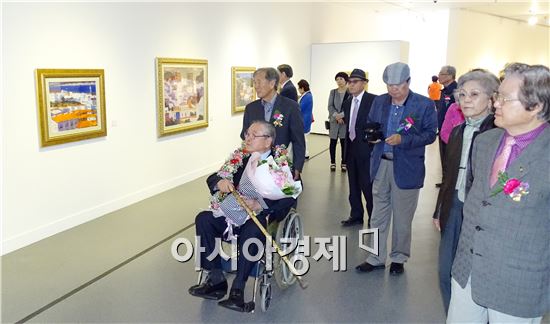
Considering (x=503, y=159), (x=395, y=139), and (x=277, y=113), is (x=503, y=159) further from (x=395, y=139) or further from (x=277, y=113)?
(x=277, y=113)

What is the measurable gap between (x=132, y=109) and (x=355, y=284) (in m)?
3.55

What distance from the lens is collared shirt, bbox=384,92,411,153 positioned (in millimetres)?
3523

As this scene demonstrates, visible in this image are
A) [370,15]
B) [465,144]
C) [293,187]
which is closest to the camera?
[465,144]

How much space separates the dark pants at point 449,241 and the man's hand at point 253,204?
47.9 inches

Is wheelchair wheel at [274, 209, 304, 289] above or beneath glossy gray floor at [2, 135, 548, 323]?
above

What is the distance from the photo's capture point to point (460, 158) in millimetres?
2521

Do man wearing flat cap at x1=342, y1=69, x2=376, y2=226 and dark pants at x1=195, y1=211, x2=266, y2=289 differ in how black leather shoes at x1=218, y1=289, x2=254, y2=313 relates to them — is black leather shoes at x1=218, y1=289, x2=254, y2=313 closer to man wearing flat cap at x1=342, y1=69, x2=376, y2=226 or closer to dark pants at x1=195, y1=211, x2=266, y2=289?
dark pants at x1=195, y1=211, x2=266, y2=289

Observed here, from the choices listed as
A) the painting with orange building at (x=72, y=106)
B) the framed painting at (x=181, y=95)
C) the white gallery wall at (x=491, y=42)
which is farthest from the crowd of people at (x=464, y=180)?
the white gallery wall at (x=491, y=42)

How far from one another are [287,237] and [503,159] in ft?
5.93

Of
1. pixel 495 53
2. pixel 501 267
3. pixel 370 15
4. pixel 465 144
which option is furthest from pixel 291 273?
pixel 495 53

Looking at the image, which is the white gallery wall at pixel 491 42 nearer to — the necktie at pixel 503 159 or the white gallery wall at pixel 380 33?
the white gallery wall at pixel 380 33

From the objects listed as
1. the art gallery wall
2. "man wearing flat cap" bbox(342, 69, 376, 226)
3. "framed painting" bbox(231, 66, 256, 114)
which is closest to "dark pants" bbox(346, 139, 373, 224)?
"man wearing flat cap" bbox(342, 69, 376, 226)

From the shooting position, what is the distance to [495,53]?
16.4 m

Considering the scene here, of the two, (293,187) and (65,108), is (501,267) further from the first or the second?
(65,108)
